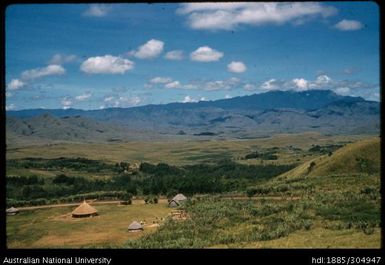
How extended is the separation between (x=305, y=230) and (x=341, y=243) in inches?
209

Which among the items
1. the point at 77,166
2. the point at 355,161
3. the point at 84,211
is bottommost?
the point at 77,166

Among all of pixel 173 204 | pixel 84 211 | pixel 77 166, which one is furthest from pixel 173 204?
pixel 77 166

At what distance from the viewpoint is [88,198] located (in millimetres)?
66188

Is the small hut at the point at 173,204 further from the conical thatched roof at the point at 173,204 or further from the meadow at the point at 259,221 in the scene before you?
the meadow at the point at 259,221

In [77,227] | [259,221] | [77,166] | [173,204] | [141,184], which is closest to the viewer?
[259,221]

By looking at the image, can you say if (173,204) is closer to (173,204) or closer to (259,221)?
(173,204)

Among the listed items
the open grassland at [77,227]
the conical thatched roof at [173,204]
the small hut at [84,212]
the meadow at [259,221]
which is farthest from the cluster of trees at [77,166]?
the small hut at [84,212]

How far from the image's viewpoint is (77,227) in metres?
38.1

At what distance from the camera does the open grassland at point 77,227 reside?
A: 29.1 meters

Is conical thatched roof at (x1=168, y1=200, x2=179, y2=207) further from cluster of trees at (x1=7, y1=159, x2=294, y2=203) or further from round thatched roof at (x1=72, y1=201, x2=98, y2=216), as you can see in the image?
round thatched roof at (x1=72, y1=201, x2=98, y2=216)

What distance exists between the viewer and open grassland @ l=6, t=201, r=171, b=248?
2914cm

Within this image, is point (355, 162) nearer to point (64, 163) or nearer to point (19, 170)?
point (19, 170)
